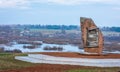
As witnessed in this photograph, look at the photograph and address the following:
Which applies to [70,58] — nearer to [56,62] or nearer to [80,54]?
[56,62]

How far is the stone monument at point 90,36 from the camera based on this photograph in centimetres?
2573

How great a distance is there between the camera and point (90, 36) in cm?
2623

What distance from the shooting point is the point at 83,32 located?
2614cm

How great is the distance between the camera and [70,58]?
23.3 m

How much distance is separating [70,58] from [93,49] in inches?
122

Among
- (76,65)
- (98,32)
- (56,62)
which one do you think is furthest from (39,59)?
(98,32)

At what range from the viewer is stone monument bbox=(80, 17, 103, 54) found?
25.7 meters

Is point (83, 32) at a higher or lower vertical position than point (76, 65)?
higher

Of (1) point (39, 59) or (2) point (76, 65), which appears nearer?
(2) point (76, 65)

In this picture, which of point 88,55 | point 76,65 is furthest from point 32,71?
point 88,55

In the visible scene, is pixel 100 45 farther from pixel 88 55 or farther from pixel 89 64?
pixel 89 64

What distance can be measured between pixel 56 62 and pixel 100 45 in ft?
12.6

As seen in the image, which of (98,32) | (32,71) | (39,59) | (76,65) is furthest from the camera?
(98,32)

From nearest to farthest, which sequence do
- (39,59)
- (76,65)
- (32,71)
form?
(32,71)
(76,65)
(39,59)
